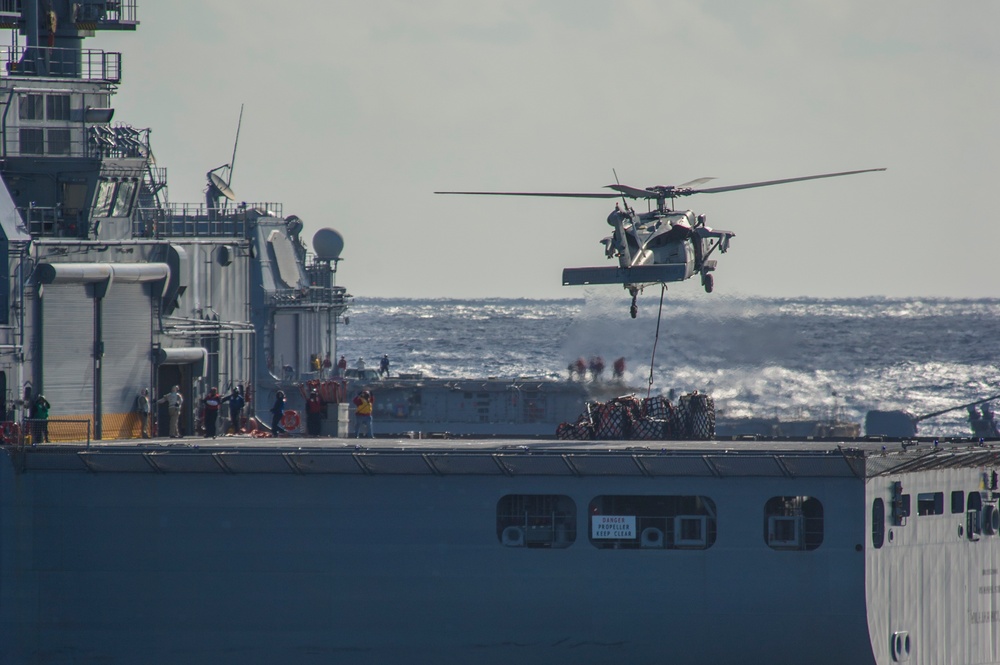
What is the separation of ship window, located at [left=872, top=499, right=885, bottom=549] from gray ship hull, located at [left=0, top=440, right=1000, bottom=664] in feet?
0.76

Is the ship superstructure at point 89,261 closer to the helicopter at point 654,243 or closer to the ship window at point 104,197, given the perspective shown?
the ship window at point 104,197

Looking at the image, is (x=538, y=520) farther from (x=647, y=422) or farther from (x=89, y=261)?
(x=89, y=261)

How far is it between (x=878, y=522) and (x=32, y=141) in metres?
20.9

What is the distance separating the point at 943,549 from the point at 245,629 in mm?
13705

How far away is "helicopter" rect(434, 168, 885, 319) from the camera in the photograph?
31.9 meters

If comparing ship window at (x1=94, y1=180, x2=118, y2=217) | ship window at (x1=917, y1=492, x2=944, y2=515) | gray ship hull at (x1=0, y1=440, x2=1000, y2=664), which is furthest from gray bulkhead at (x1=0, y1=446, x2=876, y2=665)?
ship window at (x1=94, y1=180, x2=118, y2=217)

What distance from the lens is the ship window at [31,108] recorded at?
1379 inches

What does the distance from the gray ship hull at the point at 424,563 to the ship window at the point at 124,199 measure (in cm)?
847

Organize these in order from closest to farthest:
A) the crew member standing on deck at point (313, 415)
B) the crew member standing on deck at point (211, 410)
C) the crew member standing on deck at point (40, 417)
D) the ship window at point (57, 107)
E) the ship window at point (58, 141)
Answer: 1. the crew member standing on deck at point (40, 417)
2. the ship window at point (58, 141)
3. the ship window at point (57, 107)
4. the crew member standing on deck at point (211, 410)
5. the crew member standing on deck at point (313, 415)

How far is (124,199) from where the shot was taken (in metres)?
35.7

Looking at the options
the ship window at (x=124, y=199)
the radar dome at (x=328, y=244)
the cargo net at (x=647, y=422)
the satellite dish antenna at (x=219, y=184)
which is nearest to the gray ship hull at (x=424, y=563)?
the cargo net at (x=647, y=422)

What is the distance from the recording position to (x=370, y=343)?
598 feet

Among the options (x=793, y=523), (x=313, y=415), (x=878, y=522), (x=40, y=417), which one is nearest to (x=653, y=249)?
(x=793, y=523)

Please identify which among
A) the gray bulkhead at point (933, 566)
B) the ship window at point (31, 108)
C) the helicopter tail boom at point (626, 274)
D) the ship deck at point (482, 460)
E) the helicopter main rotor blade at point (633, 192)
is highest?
the ship window at point (31, 108)
